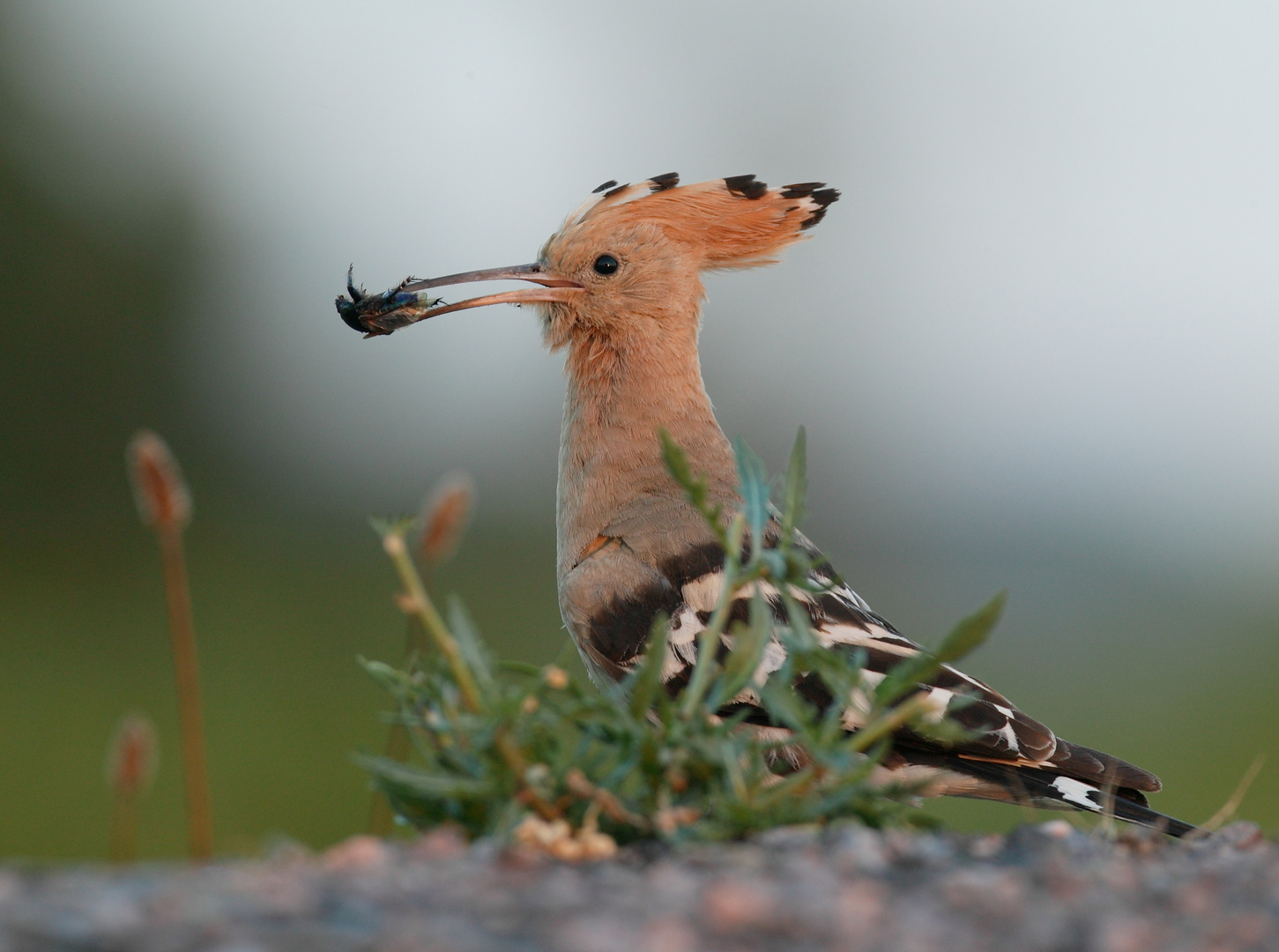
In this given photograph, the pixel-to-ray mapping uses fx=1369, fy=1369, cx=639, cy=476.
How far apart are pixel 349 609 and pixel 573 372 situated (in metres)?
5.21

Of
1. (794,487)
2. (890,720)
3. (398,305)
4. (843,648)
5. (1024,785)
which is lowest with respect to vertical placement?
(1024,785)

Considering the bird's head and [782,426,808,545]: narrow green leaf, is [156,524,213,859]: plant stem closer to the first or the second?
[782,426,808,545]: narrow green leaf

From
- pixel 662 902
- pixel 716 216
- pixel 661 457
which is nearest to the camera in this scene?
pixel 662 902

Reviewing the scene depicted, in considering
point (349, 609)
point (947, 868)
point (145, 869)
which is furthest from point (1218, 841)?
point (349, 609)

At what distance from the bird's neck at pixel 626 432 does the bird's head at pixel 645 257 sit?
0.06m

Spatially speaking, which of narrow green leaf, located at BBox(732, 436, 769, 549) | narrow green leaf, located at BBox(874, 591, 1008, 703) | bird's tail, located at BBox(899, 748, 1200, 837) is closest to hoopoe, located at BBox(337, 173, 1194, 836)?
bird's tail, located at BBox(899, 748, 1200, 837)

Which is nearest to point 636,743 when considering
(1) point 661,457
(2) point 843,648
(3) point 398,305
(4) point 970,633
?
(4) point 970,633

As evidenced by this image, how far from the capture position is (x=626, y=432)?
2.51 m

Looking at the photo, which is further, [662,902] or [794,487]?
[794,487]

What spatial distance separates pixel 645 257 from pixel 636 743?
1.89 m

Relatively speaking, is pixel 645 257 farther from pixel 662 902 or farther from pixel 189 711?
pixel 662 902

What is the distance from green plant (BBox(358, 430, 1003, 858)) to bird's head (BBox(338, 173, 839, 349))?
1.69 meters

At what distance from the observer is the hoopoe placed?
6.15ft

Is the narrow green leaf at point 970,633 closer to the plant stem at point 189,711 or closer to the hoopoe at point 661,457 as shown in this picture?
the plant stem at point 189,711
